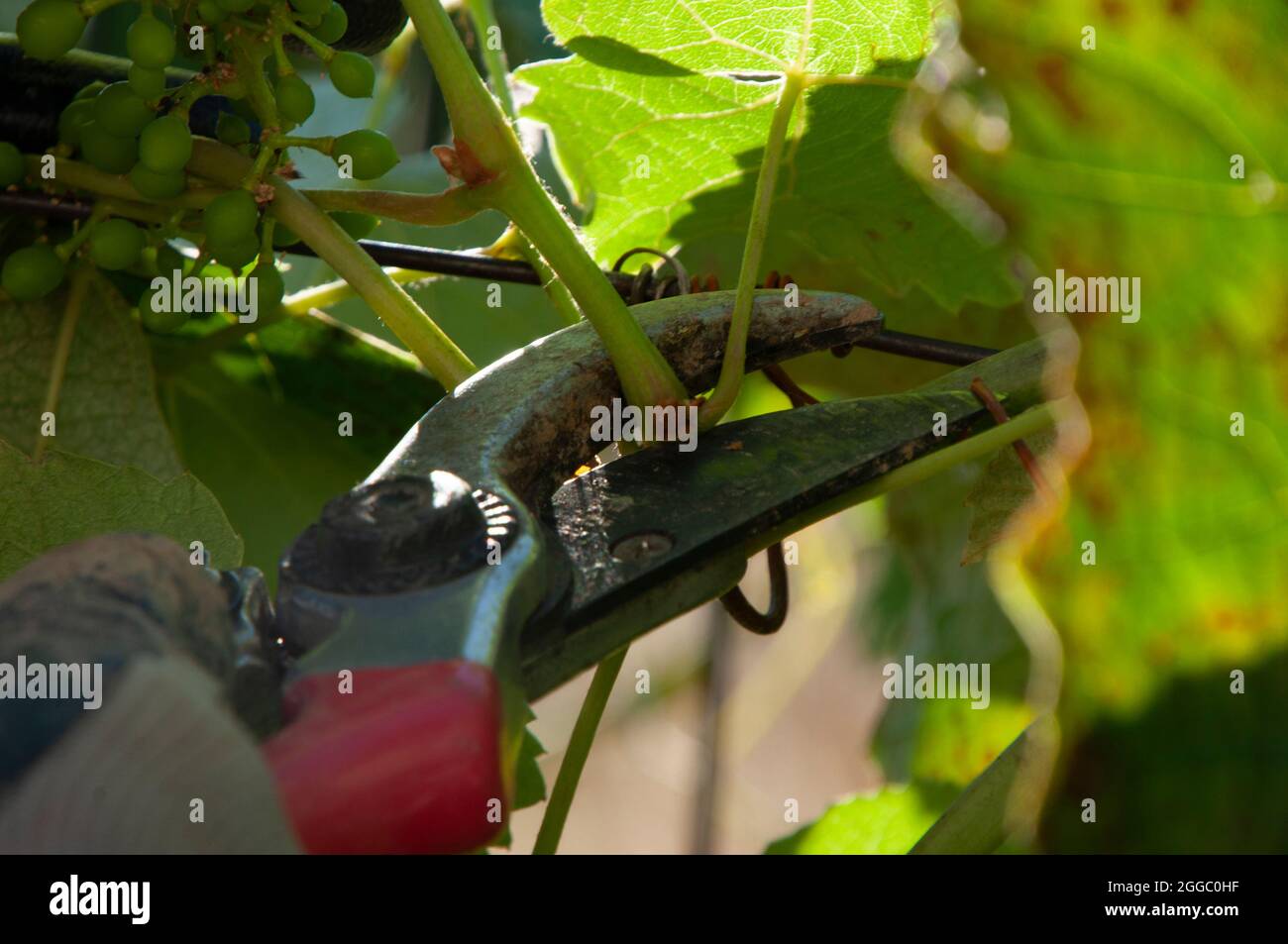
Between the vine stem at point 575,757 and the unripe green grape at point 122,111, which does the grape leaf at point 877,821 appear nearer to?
the vine stem at point 575,757

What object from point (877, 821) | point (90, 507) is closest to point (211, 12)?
point (90, 507)

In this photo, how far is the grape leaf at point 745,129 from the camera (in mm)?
744

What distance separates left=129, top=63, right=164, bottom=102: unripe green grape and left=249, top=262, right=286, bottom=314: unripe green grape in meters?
0.09

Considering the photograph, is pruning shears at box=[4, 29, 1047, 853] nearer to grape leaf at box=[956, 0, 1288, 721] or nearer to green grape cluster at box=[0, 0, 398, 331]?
green grape cluster at box=[0, 0, 398, 331]

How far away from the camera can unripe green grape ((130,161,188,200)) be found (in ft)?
2.00

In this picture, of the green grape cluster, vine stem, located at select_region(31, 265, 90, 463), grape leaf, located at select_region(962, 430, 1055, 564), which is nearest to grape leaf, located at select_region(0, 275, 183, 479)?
vine stem, located at select_region(31, 265, 90, 463)

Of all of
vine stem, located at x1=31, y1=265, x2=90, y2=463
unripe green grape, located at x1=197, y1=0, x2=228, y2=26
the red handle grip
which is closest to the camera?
the red handle grip

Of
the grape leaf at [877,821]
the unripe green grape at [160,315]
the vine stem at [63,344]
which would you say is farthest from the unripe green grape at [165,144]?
the grape leaf at [877,821]

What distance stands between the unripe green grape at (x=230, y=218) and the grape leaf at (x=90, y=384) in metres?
0.23

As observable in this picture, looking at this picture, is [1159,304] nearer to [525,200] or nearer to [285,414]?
[525,200]

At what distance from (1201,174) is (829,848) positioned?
1.86ft

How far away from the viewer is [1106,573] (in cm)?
42
